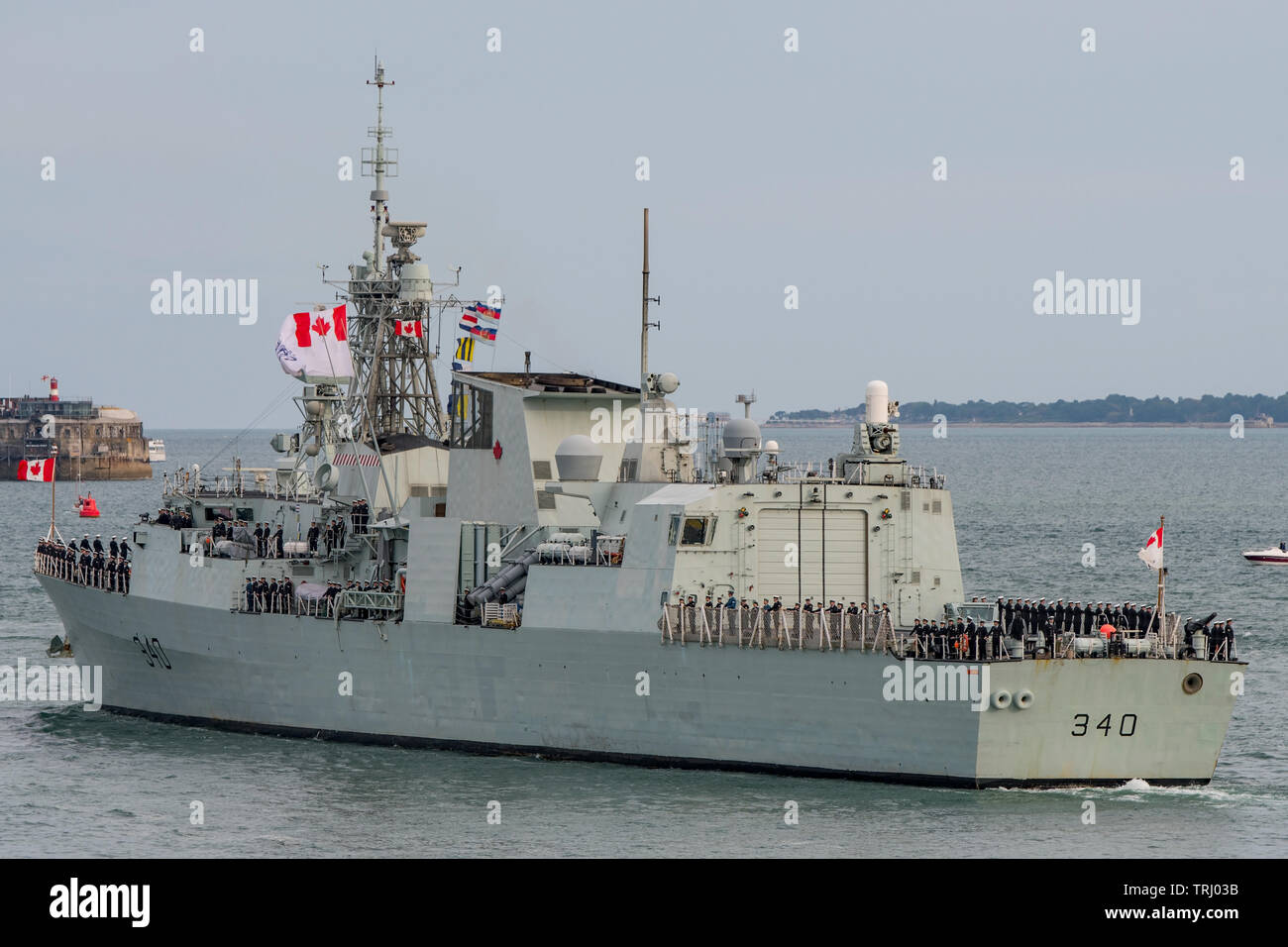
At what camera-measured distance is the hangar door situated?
107 feet

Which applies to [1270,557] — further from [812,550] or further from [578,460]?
[578,460]

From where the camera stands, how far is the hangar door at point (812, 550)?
32.8 m

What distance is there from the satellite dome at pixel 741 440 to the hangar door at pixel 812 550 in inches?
54.4

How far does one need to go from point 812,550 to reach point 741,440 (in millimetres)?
2512

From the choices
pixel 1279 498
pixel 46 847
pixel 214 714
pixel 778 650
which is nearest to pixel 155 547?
pixel 214 714

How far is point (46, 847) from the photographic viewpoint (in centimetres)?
2869

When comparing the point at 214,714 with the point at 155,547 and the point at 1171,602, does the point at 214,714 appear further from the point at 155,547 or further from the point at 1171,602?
the point at 1171,602

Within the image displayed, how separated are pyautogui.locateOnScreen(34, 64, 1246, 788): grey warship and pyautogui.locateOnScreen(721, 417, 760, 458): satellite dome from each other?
0.05m

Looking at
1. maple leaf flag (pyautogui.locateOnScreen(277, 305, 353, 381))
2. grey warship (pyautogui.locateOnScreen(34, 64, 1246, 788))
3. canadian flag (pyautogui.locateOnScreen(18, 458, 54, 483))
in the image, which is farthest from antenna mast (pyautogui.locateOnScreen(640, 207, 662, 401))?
canadian flag (pyautogui.locateOnScreen(18, 458, 54, 483))

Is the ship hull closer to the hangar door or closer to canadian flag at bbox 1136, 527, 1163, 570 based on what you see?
the hangar door

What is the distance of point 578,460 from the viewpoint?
34.0 m

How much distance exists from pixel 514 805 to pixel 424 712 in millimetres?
4933

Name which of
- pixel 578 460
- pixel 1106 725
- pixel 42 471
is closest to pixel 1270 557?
pixel 1106 725

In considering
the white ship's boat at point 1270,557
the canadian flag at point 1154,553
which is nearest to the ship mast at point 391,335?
the canadian flag at point 1154,553
